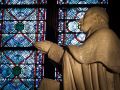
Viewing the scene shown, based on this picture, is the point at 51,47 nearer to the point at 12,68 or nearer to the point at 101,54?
the point at 101,54

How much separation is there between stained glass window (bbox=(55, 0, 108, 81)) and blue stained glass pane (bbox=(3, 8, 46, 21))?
0.79ft

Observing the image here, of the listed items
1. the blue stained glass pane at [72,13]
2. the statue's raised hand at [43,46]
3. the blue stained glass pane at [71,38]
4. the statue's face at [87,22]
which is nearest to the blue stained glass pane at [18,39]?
the blue stained glass pane at [71,38]

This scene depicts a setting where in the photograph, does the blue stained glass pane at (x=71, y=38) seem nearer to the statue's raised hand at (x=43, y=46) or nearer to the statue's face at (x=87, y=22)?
the statue's face at (x=87, y=22)

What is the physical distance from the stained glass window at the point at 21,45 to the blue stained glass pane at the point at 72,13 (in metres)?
0.23

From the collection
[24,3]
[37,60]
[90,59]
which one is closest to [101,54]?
[90,59]

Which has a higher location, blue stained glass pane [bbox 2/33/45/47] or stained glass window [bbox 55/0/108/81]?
stained glass window [bbox 55/0/108/81]

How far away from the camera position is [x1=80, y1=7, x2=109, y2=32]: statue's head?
4625mm

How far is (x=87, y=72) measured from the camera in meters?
4.36

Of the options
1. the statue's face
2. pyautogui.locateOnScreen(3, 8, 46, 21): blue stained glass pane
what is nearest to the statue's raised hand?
the statue's face

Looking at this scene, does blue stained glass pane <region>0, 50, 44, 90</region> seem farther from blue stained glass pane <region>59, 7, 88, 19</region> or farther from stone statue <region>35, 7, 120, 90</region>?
stone statue <region>35, 7, 120, 90</region>

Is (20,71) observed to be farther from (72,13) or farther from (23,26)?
(72,13)

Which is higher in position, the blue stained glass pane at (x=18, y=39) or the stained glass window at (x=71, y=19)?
the stained glass window at (x=71, y=19)

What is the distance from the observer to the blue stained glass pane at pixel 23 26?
682cm

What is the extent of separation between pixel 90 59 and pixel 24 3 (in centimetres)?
286
